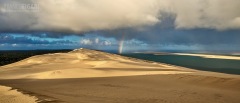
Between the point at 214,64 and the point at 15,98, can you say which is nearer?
the point at 15,98

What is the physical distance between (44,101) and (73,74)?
61.7 ft

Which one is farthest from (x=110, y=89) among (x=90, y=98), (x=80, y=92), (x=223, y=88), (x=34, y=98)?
(x=223, y=88)

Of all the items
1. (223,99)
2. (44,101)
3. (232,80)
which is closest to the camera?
(44,101)

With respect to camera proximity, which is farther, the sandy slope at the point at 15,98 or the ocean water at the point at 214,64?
the ocean water at the point at 214,64

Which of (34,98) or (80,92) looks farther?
(80,92)

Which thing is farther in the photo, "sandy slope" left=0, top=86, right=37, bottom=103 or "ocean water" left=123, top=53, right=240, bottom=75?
"ocean water" left=123, top=53, right=240, bottom=75

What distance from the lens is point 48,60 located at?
60.1 meters

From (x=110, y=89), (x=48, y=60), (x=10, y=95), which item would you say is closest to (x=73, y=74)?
(x=110, y=89)

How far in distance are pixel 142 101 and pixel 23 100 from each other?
674 cm

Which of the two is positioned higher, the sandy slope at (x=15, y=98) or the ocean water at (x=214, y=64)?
the sandy slope at (x=15, y=98)

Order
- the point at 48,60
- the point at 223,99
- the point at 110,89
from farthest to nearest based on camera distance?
the point at 48,60, the point at 110,89, the point at 223,99

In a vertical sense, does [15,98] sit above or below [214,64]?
above

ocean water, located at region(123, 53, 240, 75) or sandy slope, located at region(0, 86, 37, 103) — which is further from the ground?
sandy slope, located at region(0, 86, 37, 103)

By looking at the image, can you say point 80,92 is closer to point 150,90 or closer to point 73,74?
point 150,90
